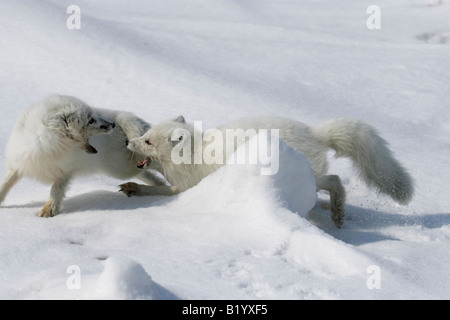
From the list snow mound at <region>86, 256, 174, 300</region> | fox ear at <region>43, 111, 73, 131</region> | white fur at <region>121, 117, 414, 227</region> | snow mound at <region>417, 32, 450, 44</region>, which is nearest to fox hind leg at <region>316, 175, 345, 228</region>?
white fur at <region>121, 117, 414, 227</region>

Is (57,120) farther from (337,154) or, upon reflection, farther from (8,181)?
(337,154)

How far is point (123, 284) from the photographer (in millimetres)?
1876

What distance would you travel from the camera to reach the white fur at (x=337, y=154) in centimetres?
349

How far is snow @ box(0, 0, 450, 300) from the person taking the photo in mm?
2268

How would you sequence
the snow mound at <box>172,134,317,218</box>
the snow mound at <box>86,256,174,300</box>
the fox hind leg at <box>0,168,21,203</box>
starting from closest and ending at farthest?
the snow mound at <box>86,256,174,300</box> < the snow mound at <box>172,134,317,218</box> < the fox hind leg at <box>0,168,21,203</box>

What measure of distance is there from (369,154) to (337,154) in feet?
0.68

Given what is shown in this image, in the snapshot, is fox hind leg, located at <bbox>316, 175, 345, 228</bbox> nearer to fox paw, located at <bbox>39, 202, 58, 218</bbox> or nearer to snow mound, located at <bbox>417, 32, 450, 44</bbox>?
fox paw, located at <bbox>39, 202, 58, 218</bbox>

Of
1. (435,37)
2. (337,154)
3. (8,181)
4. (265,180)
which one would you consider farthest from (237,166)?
(435,37)

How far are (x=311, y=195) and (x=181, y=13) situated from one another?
7.35 meters

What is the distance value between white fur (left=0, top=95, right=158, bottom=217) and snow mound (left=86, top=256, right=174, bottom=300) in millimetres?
1599

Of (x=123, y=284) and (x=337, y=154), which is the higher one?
(x=337, y=154)

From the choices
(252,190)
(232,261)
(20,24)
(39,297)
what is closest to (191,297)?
(232,261)

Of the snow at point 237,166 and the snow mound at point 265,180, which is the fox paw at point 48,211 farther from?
the snow mound at point 265,180

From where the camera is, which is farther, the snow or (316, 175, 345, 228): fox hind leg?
(316, 175, 345, 228): fox hind leg
